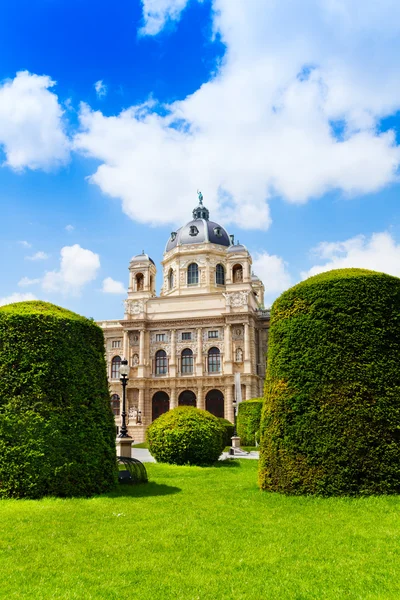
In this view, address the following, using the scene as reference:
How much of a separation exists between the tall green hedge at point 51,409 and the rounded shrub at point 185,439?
715 centimetres

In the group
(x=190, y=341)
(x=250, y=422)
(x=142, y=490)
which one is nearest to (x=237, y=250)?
(x=190, y=341)

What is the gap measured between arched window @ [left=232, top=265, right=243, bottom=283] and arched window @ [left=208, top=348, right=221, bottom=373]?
9000 millimetres

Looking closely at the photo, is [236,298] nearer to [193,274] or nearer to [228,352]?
[228,352]

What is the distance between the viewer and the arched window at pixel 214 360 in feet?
181

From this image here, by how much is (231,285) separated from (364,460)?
4665cm

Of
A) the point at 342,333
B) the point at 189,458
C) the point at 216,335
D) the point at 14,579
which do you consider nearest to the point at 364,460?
the point at 342,333

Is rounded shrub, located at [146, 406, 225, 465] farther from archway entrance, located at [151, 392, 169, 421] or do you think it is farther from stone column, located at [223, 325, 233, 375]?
archway entrance, located at [151, 392, 169, 421]

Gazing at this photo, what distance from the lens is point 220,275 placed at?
6238 cm

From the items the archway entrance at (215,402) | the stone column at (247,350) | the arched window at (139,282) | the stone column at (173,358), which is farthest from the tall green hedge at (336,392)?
the arched window at (139,282)

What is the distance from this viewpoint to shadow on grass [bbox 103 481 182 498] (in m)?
10.9

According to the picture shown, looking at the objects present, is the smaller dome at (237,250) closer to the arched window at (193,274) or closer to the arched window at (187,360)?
the arched window at (193,274)

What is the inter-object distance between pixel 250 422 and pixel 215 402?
2108 centimetres

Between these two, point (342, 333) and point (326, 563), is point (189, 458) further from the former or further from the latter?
point (326, 563)

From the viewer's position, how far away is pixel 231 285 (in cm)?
5612
